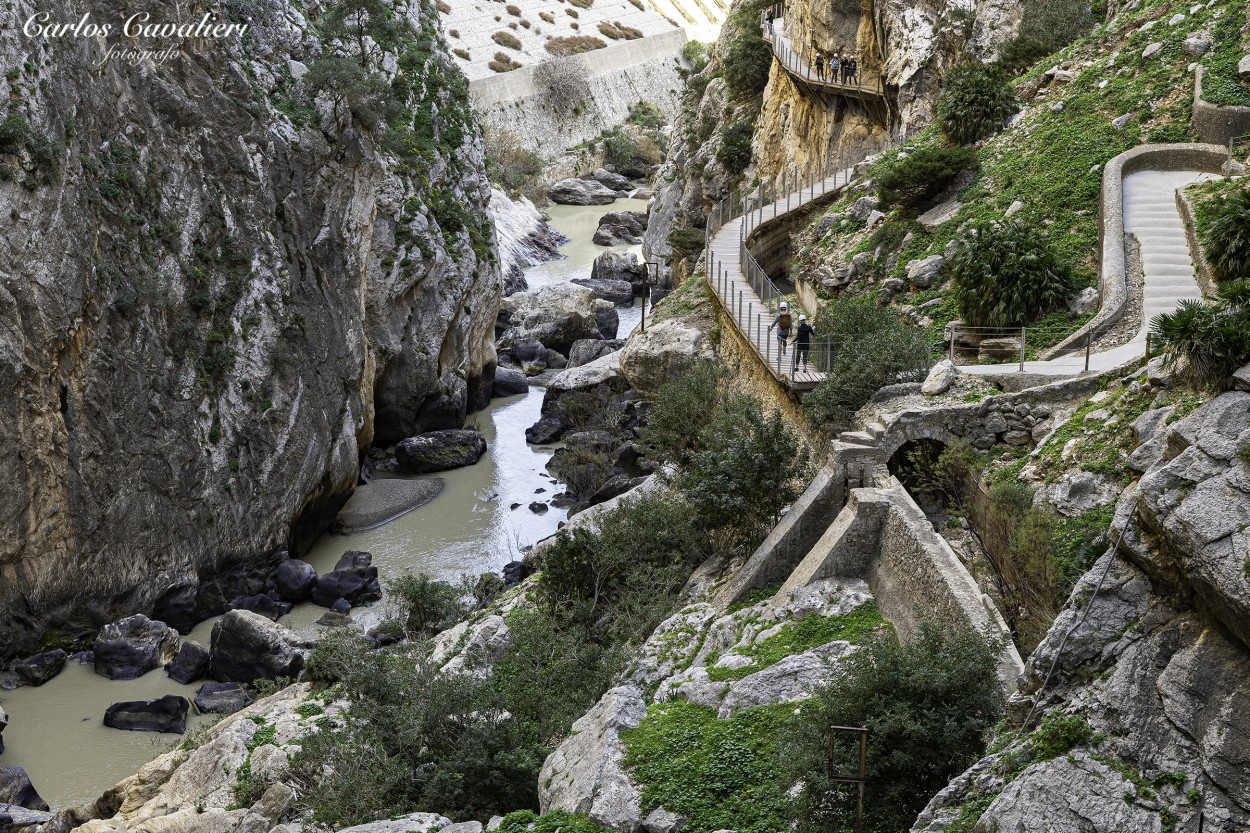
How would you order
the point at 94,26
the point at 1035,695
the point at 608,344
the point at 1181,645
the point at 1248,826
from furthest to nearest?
the point at 608,344
the point at 94,26
the point at 1035,695
the point at 1181,645
the point at 1248,826

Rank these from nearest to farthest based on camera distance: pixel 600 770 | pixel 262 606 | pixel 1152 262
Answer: pixel 600 770 < pixel 1152 262 < pixel 262 606

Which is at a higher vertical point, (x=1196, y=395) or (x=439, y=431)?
(x=1196, y=395)

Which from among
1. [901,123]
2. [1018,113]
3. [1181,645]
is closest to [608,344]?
[901,123]

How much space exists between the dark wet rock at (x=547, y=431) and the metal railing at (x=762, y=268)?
8.41m

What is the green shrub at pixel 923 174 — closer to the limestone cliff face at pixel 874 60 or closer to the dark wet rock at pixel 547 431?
the limestone cliff face at pixel 874 60

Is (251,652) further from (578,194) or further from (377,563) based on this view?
(578,194)

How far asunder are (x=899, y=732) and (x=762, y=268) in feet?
98.9

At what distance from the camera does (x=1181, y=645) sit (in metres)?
9.18

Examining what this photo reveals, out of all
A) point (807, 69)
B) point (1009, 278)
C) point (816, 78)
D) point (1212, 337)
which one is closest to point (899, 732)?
point (1212, 337)

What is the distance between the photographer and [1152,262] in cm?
2355

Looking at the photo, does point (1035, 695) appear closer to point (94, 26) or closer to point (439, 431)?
point (94, 26)

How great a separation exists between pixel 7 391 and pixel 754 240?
78.8 feet

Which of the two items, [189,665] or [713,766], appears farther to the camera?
[189,665]

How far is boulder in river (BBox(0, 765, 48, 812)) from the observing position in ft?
70.1
